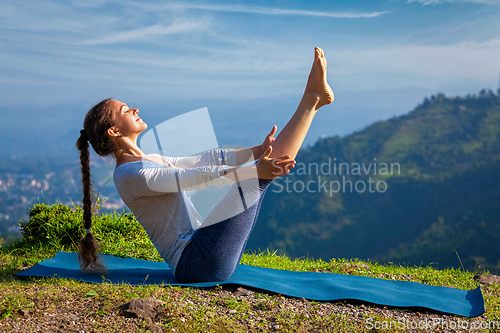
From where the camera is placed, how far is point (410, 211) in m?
38.3

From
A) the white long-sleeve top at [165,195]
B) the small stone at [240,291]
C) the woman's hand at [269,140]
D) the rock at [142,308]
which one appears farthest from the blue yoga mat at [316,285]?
the woman's hand at [269,140]

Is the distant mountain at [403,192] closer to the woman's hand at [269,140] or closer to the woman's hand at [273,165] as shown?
the woman's hand at [269,140]

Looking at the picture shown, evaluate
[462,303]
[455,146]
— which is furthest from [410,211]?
[462,303]

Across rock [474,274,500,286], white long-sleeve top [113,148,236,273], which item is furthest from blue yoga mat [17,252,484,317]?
rock [474,274,500,286]

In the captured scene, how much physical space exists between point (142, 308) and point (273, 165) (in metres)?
1.25

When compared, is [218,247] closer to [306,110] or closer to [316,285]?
[316,285]

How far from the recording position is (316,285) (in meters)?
3.22

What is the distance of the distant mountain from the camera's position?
33.7m

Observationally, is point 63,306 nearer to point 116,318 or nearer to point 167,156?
point 116,318

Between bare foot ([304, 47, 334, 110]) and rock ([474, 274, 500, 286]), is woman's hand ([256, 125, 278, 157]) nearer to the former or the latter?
bare foot ([304, 47, 334, 110])

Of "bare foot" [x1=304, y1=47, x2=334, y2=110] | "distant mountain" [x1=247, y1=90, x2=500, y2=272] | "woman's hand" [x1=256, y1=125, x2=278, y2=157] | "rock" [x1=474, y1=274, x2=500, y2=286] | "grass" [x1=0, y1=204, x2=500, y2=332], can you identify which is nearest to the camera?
"grass" [x1=0, y1=204, x2=500, y2=332]

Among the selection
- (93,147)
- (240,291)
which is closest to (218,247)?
(240,291)

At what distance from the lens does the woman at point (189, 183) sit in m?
2.50

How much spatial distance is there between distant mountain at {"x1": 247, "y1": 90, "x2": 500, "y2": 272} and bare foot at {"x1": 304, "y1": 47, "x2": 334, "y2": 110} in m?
26.5
